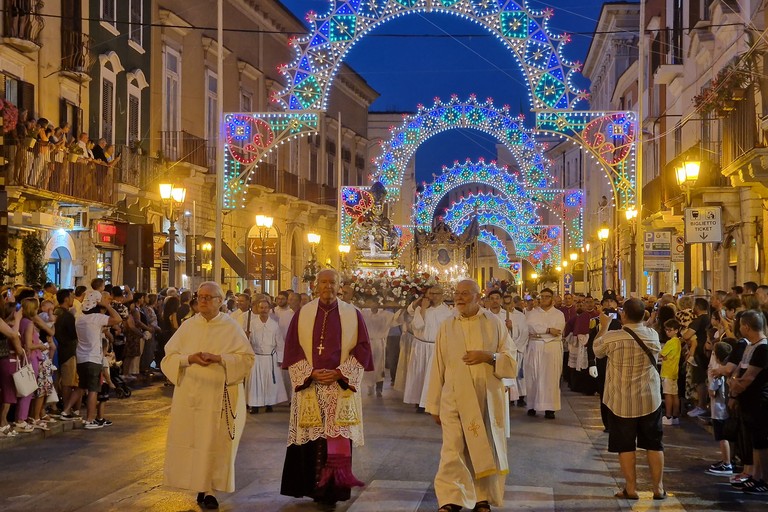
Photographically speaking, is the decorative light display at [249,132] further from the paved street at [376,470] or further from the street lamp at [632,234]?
the paved street at [376,470]

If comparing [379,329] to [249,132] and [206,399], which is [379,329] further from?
[206,399]

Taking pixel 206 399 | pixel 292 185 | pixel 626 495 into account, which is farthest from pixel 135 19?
pixel 626 495

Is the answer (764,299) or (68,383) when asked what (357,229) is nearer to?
(68,383)

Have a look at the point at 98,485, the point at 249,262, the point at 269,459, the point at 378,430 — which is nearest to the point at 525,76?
the point at 249,262

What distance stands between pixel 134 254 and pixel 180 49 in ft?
36.2

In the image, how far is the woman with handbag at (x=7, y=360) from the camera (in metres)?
12.6

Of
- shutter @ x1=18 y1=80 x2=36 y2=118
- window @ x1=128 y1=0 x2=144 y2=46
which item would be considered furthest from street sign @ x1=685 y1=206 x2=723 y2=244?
window @ x1=128 y1=0 x2=144 y2=46

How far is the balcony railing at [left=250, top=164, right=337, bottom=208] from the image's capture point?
3809 centimetres

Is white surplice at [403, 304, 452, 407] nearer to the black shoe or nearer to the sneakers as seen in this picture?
the sneakers

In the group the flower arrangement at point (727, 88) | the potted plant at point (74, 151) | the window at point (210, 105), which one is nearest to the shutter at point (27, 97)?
the potted plant at point (74, 151)

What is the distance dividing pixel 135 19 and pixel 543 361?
1708 cm

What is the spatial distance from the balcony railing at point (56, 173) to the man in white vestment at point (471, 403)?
536 inches

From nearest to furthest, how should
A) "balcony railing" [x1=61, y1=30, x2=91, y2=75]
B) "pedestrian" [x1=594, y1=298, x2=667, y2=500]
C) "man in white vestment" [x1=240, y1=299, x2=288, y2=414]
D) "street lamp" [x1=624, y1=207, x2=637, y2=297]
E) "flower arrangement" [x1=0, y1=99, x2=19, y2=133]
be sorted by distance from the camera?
"pedestrian" [x1=594, y1=298, x2=667, y2=500] < "man in white vestment" [x1=240, y1=299, x2=288, y2=414] < "flower arrangement" [x1=0, y1=99, x2=19, y2=133] < "balcony railing" [x1=61, y1=30, x2=91, y2=75] < "street lamp" [x1=624, y1=207, x2=637, y2=297]

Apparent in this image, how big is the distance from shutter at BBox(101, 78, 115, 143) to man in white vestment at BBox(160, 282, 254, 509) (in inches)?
742
